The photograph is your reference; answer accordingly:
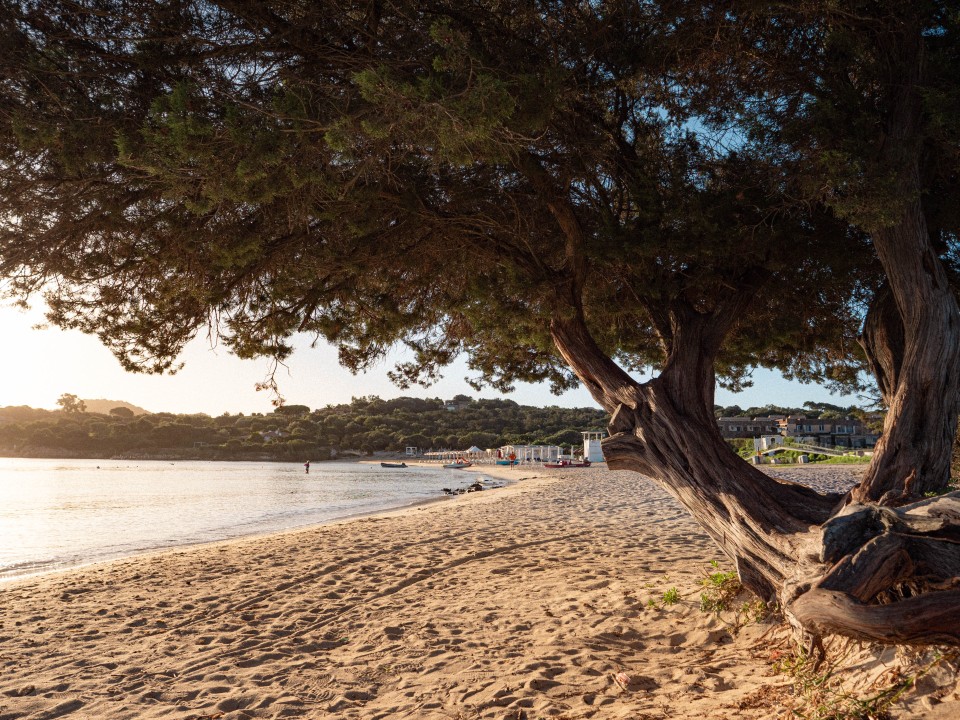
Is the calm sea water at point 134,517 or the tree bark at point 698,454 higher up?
the tree bark at point 698,454

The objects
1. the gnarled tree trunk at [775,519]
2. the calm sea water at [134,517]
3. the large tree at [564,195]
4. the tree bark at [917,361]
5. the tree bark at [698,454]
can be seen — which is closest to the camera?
the gnarled tree trunk at [775,519]

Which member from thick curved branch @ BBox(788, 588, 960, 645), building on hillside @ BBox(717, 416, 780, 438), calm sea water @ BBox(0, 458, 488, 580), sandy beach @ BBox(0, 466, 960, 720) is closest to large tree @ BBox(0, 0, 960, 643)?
thick curved branch @ BBox(788, 588, 960, 645)

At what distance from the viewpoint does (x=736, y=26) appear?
4.49m

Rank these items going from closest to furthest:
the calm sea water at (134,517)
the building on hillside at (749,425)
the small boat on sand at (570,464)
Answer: the calm sea water at (134,517)
the small boat on sand at (570,464)
the building on hillside at (749,425)

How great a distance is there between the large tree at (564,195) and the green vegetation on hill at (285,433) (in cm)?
8400

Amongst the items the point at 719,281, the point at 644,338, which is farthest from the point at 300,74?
the point at 644,338

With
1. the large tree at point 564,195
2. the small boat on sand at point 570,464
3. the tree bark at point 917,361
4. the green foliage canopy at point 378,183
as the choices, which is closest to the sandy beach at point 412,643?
the large tree at point 564,195

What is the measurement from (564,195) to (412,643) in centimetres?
404

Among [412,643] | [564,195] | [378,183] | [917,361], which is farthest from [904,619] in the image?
[378,183]

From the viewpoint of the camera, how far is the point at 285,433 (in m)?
95.9

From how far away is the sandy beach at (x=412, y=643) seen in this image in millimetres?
3773

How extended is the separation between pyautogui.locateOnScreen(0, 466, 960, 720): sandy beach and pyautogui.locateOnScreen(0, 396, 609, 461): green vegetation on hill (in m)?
81.7

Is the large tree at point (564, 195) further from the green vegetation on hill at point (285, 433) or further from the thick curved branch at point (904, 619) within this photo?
the green vegetation on hill at point (285, 433)

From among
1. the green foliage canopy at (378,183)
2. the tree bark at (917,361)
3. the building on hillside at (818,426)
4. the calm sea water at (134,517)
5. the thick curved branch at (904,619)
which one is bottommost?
the calm sea water at (134,517)
